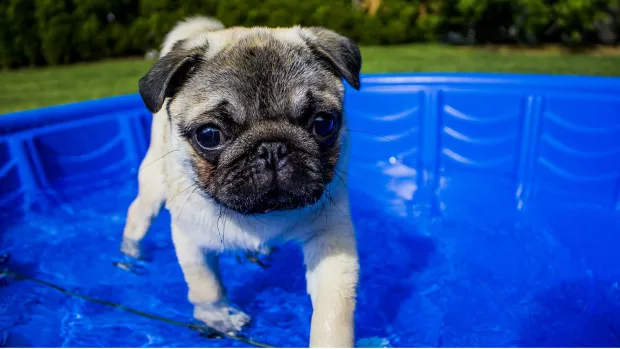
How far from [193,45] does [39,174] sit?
3.38 m

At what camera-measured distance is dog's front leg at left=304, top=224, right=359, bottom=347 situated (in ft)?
8.63

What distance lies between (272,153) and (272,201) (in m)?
0.24

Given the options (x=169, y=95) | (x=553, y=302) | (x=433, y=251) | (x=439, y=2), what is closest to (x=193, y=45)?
(x=169, y=95)

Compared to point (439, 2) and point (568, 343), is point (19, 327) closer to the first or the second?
point (568, 343)

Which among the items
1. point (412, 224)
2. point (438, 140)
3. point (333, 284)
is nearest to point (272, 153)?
point (333, 284)

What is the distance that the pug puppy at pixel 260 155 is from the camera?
2498mm

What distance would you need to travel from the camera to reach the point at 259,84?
8.27 feet

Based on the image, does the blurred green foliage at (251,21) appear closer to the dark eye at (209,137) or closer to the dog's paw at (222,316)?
the dog's paw at (222,316)

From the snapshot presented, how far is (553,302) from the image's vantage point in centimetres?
361

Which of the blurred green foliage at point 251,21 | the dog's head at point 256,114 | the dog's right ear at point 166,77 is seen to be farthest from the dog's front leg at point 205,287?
the blurred green foliage at point 251,21

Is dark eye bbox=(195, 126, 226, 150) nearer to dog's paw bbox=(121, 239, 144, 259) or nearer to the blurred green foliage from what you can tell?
dog's paw bbox=(121, 239, 144, 259)

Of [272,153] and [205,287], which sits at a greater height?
[272,153]

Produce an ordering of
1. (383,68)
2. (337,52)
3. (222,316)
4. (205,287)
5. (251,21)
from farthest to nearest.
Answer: (251,21)
(383,68)
(222,316)
(205,287)
(337,52)

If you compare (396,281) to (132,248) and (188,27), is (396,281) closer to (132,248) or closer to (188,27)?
(132,248)
